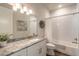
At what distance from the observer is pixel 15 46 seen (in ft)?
4.20

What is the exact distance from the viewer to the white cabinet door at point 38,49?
4.42ft

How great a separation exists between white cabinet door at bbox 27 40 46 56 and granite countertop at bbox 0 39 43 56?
0.21 ft

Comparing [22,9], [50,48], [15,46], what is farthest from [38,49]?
[22,9]

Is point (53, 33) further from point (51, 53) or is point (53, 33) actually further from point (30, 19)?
point (30, 19)

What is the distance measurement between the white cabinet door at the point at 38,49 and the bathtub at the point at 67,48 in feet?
0.71

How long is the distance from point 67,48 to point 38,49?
464mm

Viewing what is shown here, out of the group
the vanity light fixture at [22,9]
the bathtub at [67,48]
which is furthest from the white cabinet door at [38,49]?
the vanity light fixture at [22,9]

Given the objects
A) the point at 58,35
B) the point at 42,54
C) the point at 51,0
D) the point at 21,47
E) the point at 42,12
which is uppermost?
the point at 51,0

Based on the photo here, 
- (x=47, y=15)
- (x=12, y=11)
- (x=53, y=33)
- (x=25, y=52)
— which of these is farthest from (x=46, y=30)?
(x=12, y=11)

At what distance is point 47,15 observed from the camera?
4.66ft

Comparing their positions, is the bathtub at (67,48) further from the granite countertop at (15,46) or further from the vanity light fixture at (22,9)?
the vanity light fixture at (22,9)

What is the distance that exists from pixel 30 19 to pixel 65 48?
0.75 metres

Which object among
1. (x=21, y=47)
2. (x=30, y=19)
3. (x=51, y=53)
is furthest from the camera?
(x=30, y=19)

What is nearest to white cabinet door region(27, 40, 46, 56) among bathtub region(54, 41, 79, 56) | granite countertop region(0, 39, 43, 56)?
granite countertop region(0, 39, 43, 56)
